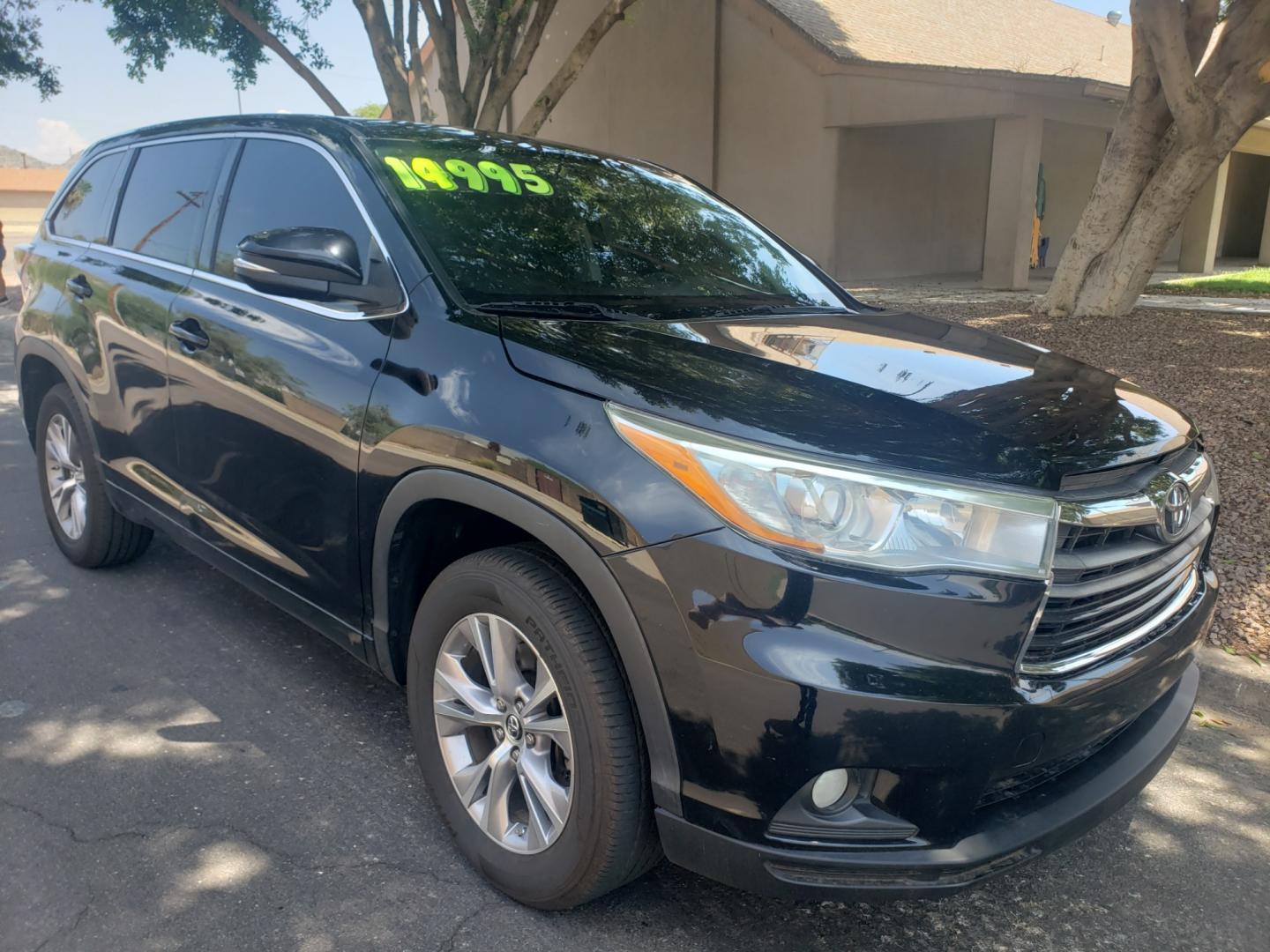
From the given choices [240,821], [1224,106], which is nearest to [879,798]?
[240,821]

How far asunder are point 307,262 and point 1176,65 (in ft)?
29.0

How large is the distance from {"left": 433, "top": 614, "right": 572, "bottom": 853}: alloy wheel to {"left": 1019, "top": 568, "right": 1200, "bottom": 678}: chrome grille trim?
39.7 inches

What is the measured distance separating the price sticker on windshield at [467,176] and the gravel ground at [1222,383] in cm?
315

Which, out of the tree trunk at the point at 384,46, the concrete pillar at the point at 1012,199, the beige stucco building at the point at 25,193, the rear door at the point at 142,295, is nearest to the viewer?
the rear door at the point at 142,295

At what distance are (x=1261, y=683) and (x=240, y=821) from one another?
3.46m

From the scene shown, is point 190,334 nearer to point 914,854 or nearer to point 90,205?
point 90,205

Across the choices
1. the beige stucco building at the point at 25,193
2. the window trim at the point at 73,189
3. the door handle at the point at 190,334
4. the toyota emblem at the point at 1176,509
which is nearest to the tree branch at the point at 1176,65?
the toyota emblem at the point at 1176,509

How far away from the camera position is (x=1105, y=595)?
2195 mm

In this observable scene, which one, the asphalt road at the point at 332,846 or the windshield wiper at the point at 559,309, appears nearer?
the asphalt road at the point at 332,846

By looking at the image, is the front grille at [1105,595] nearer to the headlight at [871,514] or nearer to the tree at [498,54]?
the headlight at [871,514]

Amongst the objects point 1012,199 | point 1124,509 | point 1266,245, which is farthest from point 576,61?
point 1266,245

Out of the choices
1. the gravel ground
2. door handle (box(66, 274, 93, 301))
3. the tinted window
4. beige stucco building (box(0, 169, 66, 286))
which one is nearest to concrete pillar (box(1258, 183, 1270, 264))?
the gravel ground

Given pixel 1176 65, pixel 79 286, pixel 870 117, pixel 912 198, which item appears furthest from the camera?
pixel 912 198

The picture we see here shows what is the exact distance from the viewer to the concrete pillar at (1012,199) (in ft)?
52.7
